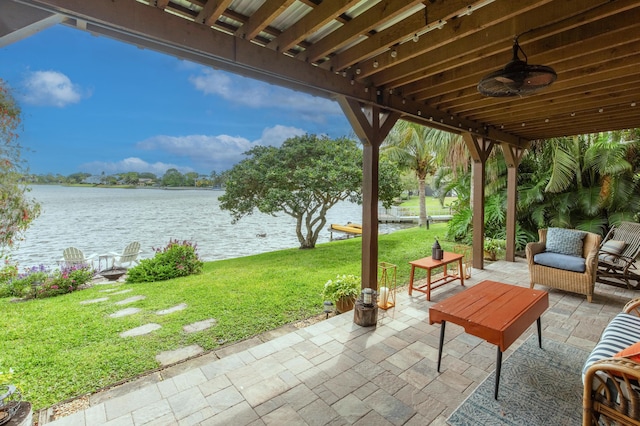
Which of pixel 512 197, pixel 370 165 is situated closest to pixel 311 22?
pixel 370 165

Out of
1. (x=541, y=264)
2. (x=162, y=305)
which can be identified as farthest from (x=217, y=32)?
(x=541, y=264)

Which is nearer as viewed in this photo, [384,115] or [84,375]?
[84,375]

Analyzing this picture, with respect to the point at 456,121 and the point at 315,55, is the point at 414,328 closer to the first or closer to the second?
the point at 315,55

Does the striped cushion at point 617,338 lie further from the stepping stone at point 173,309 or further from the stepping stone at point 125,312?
the stepping stone at point 125,312

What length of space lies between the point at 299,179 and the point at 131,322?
5.97 meters

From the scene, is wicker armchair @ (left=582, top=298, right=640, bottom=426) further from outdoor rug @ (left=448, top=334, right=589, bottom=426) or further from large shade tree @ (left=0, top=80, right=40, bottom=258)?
large shade tree @ (left=0, top=80, right=40, bottom=258)

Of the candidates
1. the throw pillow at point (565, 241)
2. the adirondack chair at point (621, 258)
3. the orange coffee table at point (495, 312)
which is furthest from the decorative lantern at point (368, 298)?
the adirondack chair at point (621, 258)

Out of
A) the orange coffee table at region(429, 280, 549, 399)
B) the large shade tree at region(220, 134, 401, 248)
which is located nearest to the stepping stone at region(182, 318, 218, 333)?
the orange coffee table at region(429, 280, 549, 399)

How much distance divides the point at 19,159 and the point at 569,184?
11060 millimetres

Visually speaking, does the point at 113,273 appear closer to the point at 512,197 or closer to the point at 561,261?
the point at 561,261

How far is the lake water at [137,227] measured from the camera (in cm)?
1345

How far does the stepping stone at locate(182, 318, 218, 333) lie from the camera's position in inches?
139

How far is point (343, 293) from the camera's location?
3.81 m

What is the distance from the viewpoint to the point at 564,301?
421 cm
